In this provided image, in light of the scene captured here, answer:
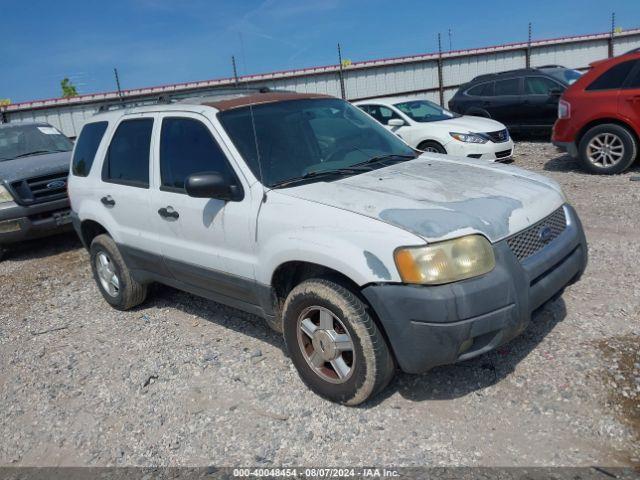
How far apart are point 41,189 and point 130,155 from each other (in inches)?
134

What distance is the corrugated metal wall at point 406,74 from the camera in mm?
17859

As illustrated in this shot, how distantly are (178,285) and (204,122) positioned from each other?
1336 mm

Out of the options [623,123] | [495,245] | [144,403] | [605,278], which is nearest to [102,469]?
[144,403]

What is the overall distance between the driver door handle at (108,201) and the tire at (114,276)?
364 millimetres

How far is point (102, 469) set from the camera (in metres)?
3.00

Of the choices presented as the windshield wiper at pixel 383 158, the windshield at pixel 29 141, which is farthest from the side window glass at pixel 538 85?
the windshield at pixel 29 141

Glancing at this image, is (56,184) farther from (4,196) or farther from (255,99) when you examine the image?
(255,99)

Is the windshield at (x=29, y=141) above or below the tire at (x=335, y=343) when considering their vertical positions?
above

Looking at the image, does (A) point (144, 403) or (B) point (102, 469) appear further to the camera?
(A) point (144, 403)

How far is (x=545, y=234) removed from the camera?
3178 millimetres

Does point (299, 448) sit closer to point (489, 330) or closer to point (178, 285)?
point (489, 330)

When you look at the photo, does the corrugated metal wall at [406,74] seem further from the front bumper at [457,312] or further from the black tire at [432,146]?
the front bumper at [457,312]

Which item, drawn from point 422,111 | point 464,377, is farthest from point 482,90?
point 464,377

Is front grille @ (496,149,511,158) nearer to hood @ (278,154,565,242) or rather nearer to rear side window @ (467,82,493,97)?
rear side window @ (467,82,493,97)
